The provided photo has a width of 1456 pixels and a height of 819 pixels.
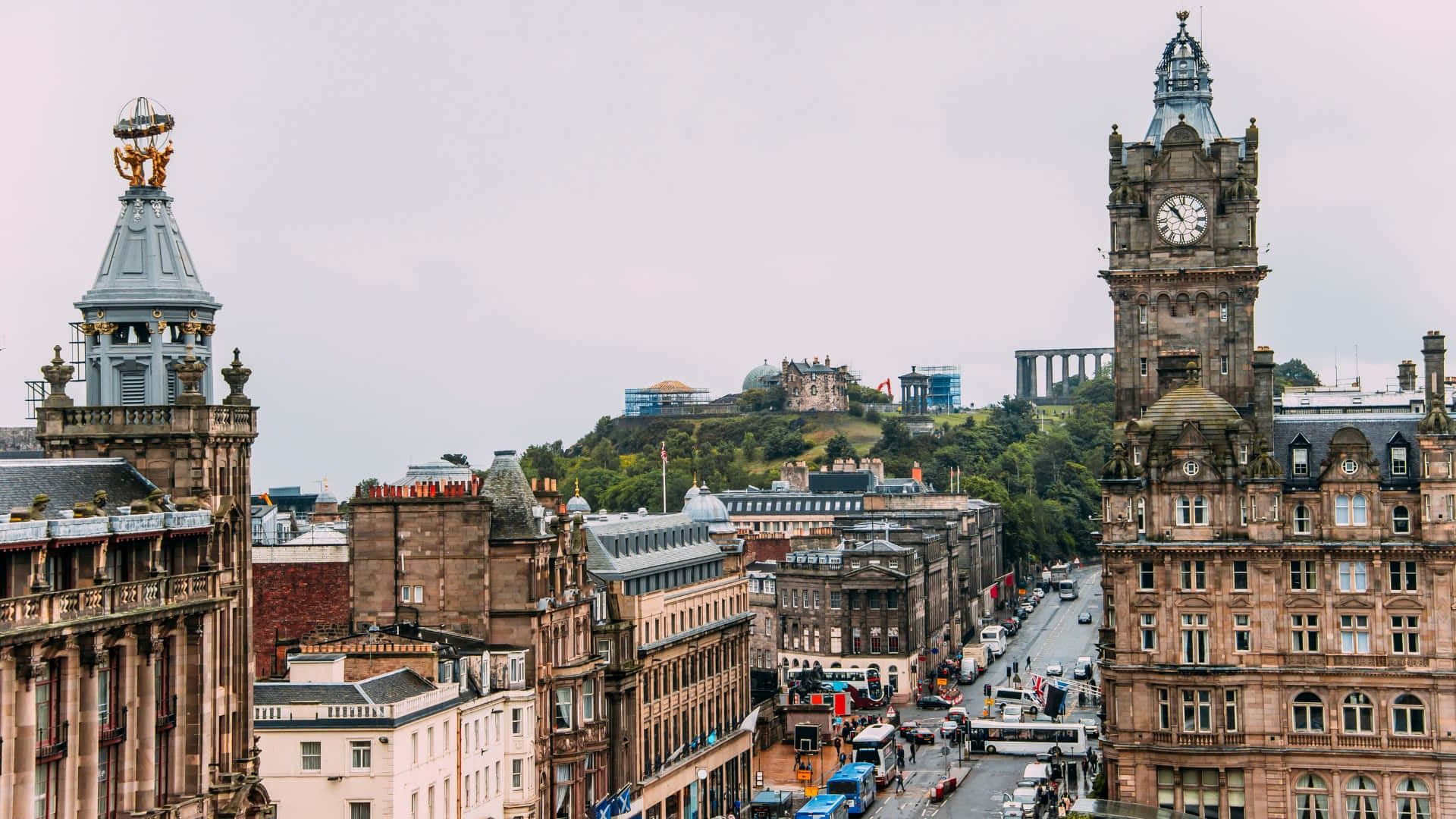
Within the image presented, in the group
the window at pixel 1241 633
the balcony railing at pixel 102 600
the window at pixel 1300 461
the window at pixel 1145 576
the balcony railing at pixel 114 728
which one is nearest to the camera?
the balcony railing at pixel 102 600

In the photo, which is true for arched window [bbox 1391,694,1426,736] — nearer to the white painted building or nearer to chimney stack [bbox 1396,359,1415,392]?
chimney stack [bbox 1396,359,1415,392]

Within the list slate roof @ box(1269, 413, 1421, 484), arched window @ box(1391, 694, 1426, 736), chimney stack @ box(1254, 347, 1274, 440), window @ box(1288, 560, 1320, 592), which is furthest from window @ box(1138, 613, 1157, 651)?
chimney stack @ box(1254, 347, 1274, 440)

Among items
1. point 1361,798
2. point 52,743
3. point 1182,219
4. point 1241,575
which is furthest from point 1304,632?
point 52,743

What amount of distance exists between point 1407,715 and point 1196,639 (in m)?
11.7

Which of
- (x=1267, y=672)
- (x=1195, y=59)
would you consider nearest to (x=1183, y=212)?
(x=1195, y=59)

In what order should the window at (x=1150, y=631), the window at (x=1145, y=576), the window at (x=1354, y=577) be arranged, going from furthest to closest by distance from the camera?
the window at (x=1145, y=576) → the window at (x=1150, y=631) → the window at (x=1354, y=577)

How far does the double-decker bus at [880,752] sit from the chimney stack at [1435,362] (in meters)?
48.3

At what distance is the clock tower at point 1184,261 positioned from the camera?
12650 centimetres

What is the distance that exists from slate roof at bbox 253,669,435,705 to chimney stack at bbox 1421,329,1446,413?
61.6 meters

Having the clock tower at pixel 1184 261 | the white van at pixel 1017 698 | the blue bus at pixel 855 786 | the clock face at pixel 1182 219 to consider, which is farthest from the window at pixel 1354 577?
the white van at pixel 1017 698

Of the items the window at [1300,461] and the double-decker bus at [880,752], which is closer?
the window at [1300,461]

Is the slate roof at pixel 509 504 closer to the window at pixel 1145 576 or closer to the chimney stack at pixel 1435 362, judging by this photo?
the window at pixel 1145 576

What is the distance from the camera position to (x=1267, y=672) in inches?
4434

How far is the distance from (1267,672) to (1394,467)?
45.0 feet
